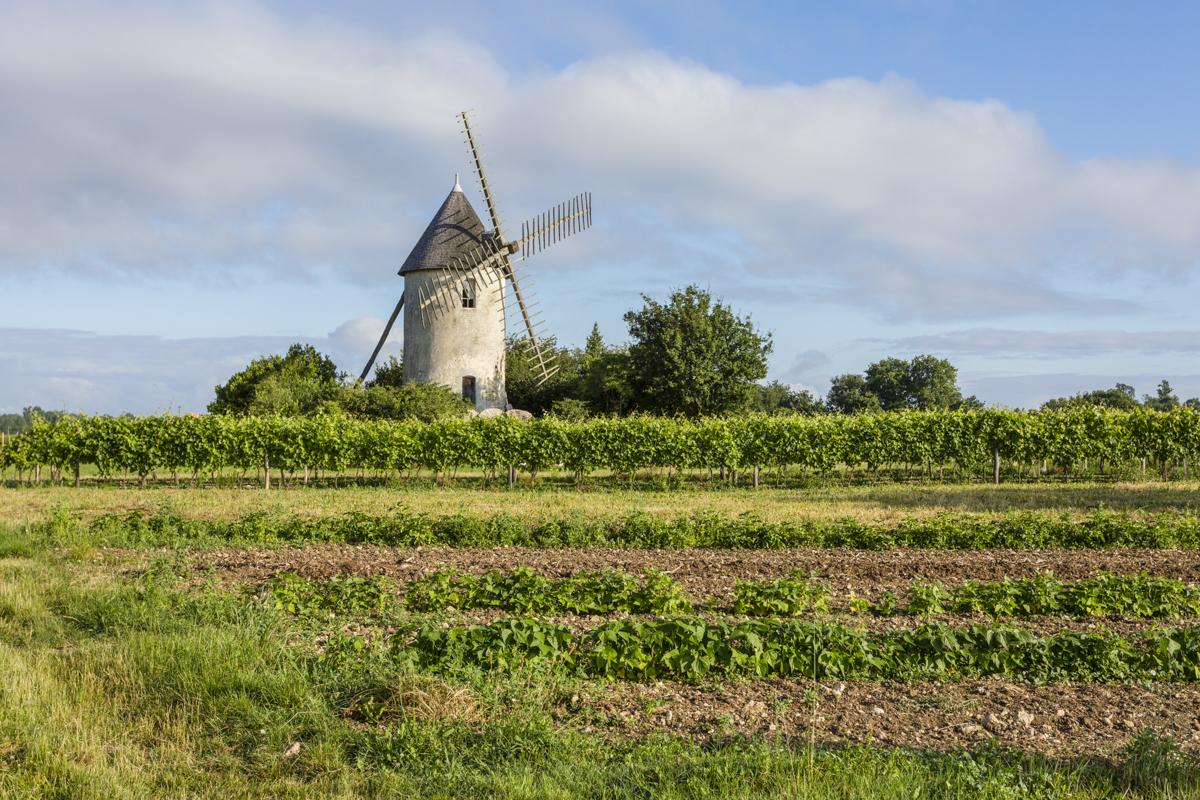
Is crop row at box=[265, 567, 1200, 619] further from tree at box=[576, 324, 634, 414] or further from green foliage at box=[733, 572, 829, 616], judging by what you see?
tree at box=[576, 324, 634, 414]

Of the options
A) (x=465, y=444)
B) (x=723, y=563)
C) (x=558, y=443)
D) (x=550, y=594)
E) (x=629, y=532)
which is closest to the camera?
(x=550, y=594)

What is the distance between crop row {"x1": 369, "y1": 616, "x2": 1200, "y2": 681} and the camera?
23.2 feet

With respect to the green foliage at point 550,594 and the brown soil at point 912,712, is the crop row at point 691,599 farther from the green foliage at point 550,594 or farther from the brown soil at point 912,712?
the brown soil at point 912,712

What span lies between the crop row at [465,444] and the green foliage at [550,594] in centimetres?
1850

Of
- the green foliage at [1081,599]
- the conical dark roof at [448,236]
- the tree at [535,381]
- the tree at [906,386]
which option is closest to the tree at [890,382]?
the tree at [906,386]

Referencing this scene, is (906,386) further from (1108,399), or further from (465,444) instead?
(465,444)

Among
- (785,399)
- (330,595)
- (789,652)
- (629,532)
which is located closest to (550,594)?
(330,595)

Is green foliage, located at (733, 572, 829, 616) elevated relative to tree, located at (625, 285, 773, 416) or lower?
lower

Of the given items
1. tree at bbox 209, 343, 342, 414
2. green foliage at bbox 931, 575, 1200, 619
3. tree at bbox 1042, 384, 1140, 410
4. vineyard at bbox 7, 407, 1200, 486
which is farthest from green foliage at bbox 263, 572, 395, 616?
tree at bbox 1042, 384, 1140, 410

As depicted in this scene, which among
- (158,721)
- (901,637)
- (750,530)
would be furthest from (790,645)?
(750,530)

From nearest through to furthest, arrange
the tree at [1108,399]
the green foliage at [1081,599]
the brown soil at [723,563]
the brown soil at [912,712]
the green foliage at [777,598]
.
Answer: the brown soil at [912,712]
the green foliage at [777,598]
the green foliage at [1081,599]
the brown soil at [723,563]
the tree at [1108,399]

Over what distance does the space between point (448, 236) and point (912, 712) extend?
3641 cm

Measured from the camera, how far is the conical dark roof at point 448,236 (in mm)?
40000

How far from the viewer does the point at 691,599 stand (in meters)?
9.95
